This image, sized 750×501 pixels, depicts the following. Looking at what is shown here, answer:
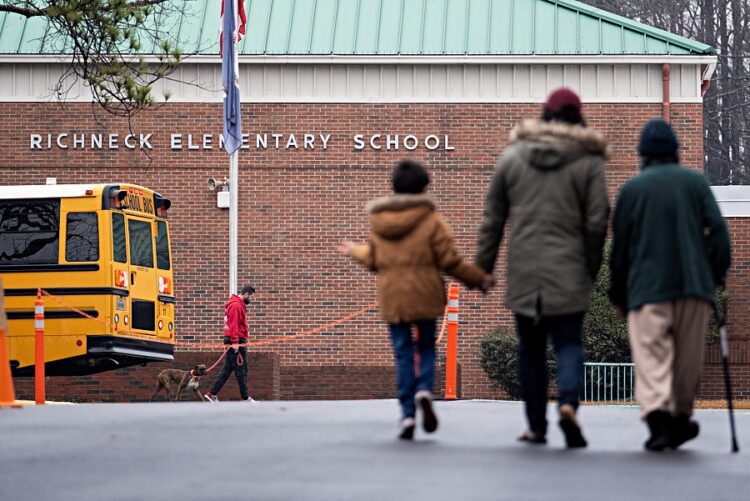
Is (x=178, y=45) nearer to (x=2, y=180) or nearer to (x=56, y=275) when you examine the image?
(x=2, y=180)

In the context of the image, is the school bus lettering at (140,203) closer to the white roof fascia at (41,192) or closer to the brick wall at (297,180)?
the white roof fascia at (41,192)

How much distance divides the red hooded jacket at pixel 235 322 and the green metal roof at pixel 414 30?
729 centimetres

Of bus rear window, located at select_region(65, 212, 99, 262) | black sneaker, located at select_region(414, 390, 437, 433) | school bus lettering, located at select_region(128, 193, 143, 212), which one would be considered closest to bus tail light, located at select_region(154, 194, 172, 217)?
school bus lettering, located at select_region(128, 193, 143, 212)

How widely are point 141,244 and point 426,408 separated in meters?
14.2

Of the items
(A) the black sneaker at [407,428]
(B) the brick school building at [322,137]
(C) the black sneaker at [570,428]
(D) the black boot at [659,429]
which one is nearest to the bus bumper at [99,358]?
(B) the brick school building at [322,137]

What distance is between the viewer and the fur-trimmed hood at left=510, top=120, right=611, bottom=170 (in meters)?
8.70

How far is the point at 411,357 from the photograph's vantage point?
927 centimetres

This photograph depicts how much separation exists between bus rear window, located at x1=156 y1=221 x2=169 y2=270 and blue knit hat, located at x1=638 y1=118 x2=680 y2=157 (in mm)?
14970

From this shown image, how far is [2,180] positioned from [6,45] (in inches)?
99.0

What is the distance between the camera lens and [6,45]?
29.4m

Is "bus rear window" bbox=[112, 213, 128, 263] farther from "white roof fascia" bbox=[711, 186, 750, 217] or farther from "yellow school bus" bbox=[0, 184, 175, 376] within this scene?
"white roof fascia" bbox=[711, 186, 750, 217]

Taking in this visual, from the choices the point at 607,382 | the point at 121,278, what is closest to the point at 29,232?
the point at 121,278

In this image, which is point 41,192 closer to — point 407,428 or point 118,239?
point 118,239

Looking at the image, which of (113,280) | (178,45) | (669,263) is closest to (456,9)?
(178,45)
